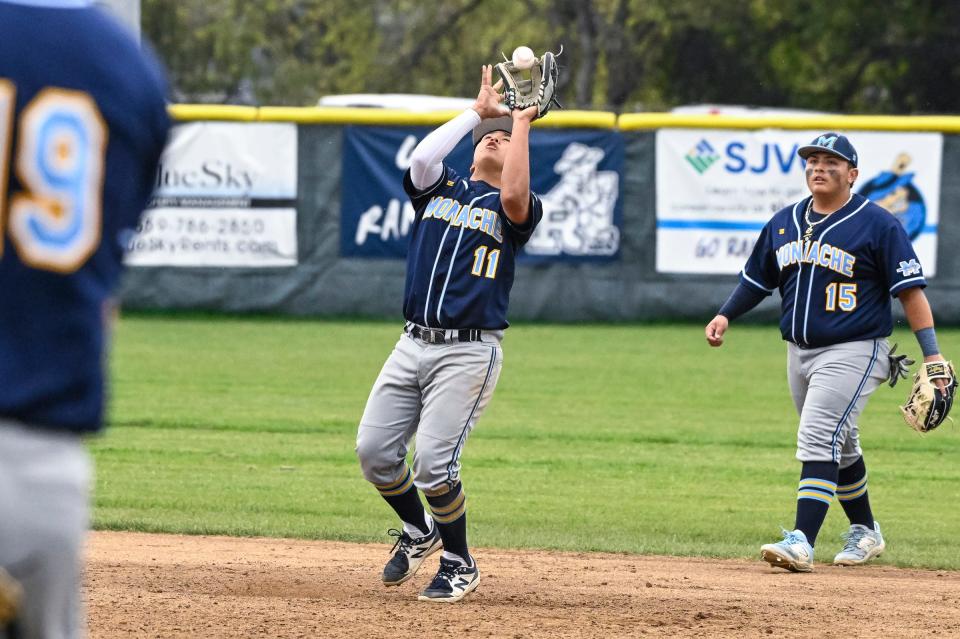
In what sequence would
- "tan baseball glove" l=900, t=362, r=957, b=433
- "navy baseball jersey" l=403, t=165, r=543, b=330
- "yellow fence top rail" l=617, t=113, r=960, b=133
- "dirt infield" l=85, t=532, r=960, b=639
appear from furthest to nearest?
"yellow fence top rail" l=617, t=113, r=960, b=133 < "tan baseball glove" l=900, t=362, r=957, b=433 < "navy baseball jersey" l=403, t=165, r=543, b=330 < "dirt infield" l=85, t=532, r=960, b=639

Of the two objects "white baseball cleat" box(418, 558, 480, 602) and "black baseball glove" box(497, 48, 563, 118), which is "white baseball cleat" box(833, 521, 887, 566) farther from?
"black baseball glove" box(497, 48, 563, 118)

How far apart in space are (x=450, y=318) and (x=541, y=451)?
453 cm

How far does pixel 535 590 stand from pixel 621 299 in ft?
38.7

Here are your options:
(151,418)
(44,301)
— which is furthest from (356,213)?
(44,301)

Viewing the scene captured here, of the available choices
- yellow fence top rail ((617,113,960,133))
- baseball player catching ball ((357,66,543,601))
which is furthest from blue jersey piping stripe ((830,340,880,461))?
yellow fence top rail ((617,113,960,133))

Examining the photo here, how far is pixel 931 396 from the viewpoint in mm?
6520

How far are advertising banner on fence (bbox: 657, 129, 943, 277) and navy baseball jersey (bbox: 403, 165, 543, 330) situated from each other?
11.7m

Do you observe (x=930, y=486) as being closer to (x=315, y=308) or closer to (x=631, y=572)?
(x=631, y=572)

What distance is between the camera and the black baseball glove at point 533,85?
5.61 metres

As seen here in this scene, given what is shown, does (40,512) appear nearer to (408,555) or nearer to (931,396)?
(408,555)

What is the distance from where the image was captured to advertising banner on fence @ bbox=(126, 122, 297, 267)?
17172mm

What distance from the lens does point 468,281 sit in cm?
554

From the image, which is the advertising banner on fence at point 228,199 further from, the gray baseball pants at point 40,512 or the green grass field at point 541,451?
the gray baseball pants at point 40,512

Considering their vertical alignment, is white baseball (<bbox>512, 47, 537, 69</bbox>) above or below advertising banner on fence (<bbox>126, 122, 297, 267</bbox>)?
above
